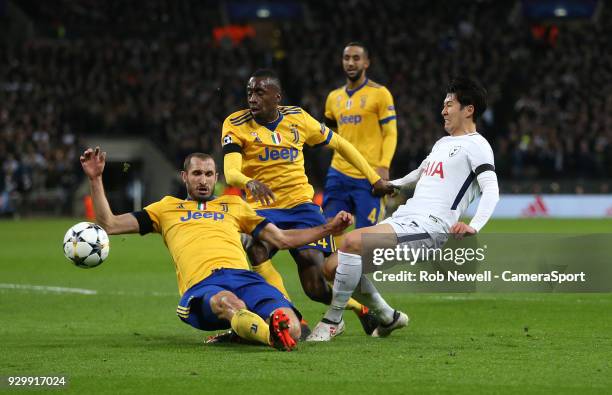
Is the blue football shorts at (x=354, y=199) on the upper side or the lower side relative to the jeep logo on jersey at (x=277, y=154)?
lower

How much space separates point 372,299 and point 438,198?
1025mm

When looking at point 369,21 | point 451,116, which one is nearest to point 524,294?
point 451,116

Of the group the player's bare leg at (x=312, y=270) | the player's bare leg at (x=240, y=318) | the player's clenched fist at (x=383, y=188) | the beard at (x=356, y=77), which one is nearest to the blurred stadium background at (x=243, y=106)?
the player's bare leg at (x=240, y=318)

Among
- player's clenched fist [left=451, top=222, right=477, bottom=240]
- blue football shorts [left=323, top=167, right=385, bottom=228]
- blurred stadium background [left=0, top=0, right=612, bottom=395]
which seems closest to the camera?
player's clenched fist [left=451, top=222, right=477, bottom=240]

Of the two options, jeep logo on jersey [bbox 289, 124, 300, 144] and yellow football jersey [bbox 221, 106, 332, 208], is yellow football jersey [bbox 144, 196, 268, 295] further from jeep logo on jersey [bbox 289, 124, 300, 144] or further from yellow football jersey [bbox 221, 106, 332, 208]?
jeep logo on jersey [bbox 289, 124, 300, 144]

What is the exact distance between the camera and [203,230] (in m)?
8.26

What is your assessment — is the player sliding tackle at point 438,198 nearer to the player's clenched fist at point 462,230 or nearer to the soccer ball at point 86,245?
the player's clenched fist at point 462,230

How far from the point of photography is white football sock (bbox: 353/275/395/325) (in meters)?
8.54

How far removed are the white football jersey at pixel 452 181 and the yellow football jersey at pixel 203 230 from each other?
1.21 meters

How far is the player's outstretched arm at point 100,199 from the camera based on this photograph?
7.41 metres

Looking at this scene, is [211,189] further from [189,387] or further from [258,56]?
[258,56]

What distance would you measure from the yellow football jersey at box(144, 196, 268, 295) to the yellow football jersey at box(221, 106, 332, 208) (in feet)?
2.05

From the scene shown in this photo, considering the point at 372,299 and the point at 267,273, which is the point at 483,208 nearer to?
the point at 372,299

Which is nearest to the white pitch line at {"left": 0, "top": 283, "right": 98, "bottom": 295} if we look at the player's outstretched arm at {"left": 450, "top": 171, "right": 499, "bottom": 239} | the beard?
the beard
